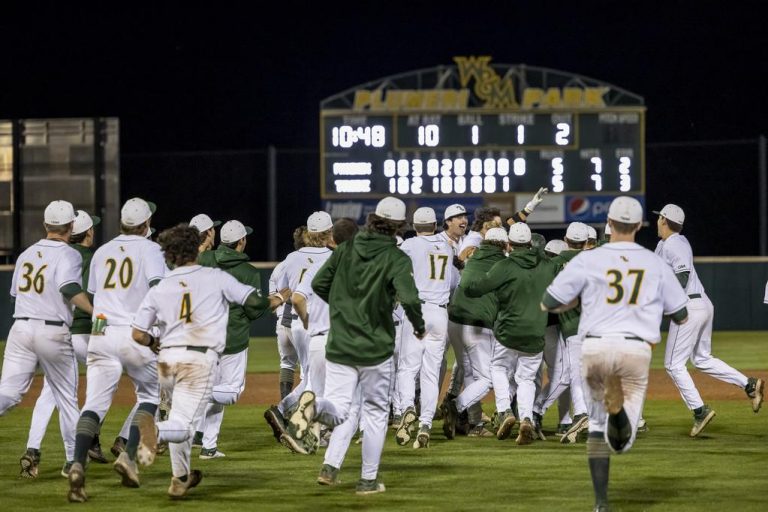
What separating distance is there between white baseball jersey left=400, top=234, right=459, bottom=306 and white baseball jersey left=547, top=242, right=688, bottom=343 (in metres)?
3.32

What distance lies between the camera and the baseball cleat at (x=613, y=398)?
22.2 feet

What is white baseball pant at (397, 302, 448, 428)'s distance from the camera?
10.1m

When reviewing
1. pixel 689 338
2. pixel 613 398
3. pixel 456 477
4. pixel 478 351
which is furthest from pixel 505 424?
pixel 613 398

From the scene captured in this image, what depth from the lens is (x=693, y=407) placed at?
1038 centimetres

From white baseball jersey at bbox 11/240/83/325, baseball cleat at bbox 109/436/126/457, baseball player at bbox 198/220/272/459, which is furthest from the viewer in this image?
baseball player at bbox 198/220/272/459

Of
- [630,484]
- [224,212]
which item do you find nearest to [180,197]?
[224,212]

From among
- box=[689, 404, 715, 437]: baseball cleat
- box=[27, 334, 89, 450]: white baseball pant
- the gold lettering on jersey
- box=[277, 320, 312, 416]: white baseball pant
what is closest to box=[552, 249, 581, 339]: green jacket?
box=[689, 404, 715, 437]: baseball cleat

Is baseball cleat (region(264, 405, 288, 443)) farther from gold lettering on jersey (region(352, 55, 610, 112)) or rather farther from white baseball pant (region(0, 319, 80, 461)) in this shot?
gold lettering on jersey (region(352, 55, 610, 112))

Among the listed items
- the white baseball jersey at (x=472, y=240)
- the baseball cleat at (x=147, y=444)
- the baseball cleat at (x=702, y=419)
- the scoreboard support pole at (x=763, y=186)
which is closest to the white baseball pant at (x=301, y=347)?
the white baseball jersey at (x=472, y=240)

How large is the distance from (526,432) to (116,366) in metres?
3.36

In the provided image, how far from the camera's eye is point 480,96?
889 inches

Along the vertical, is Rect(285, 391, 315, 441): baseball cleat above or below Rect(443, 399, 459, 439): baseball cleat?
above

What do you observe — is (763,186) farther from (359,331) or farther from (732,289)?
(359,331)

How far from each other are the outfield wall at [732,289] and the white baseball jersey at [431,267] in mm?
12532
